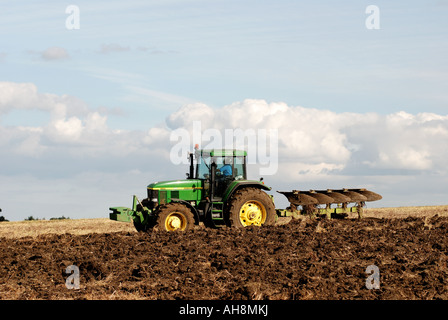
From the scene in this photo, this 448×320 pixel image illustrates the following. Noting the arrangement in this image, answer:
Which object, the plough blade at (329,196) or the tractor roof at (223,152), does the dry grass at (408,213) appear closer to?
the plough blade at (329,196)

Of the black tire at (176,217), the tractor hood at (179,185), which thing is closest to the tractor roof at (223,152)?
the tractor hood at (179,185)

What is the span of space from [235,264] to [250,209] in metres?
6.14

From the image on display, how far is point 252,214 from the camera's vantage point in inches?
730

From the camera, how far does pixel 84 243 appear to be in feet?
51.8

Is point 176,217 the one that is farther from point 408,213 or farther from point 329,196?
point 408,213

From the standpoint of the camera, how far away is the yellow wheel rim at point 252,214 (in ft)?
60.5

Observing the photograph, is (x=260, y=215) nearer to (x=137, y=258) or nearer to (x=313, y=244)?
(x=313, y=244)

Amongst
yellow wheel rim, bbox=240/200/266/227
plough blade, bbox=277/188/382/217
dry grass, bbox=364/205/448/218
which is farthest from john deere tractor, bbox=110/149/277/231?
dry grass, bbox=364/205/448/218

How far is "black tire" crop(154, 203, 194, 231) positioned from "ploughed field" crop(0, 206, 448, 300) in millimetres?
1094

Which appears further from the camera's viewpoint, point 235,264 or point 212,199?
point 212,199

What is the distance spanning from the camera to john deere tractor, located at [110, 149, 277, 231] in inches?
705

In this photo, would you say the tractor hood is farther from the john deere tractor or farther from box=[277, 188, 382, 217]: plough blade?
box=[277, 188, 382, 217]: plough blade

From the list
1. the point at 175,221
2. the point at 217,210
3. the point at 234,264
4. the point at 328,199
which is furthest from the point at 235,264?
the point at 328,199
